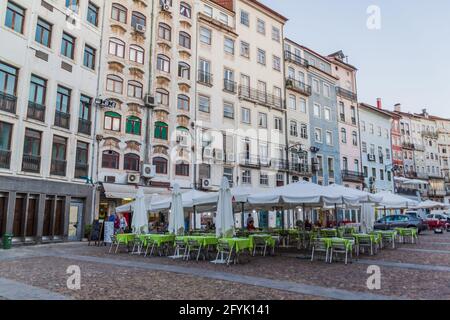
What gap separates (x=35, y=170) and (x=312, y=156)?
91.5 ft

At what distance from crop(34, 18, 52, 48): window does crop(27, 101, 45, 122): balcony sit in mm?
3869

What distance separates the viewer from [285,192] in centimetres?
1398

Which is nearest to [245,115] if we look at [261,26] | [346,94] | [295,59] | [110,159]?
[261,26]

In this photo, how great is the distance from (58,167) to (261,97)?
20.3m

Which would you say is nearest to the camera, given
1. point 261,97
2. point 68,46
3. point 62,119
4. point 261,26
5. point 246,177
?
point 62,119

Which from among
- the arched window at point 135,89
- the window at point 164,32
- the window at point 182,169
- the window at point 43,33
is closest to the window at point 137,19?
the window at point 164,32

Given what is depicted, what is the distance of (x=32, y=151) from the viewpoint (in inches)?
810

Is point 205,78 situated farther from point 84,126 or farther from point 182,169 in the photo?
point 84,126

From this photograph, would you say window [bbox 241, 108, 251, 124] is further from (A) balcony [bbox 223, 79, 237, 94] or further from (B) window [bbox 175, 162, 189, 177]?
(B) window [bbox 175, 162, 189, 177]

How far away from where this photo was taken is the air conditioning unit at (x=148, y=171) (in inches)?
1004

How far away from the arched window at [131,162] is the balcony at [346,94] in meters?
28.1

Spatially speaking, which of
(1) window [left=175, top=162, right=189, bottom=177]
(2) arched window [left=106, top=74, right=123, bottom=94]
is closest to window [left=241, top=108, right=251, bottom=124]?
(1) window [left=175, top=162, right=189, bottom=177]
